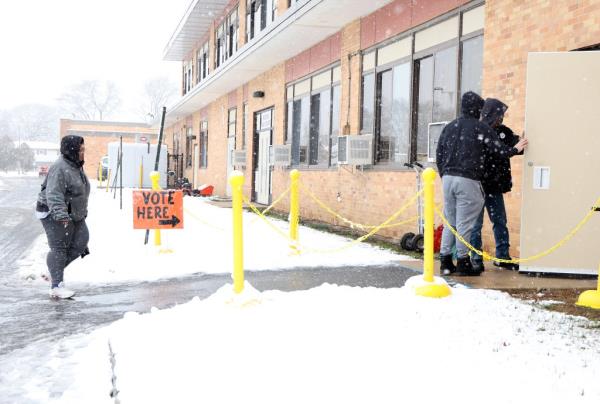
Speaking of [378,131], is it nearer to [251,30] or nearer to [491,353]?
[491,353]

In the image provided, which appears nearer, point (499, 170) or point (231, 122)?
point (499, 170)

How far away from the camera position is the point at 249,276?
764 cm

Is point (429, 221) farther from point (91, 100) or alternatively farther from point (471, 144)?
point (91, 100)

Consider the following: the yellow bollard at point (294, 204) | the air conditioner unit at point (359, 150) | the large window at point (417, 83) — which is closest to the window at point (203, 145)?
the large window at point (417, 83)

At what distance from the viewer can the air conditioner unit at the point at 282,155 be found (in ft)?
56.6

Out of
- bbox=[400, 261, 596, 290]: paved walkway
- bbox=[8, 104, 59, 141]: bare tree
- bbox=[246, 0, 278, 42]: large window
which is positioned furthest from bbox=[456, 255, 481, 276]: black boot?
bbox=[8, 104, 59, 141]: bare tree

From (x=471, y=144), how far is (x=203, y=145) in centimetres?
2483

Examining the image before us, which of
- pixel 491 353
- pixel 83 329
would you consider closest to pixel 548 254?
pixel 491 353

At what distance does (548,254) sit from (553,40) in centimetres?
256

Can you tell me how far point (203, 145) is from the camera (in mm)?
30703

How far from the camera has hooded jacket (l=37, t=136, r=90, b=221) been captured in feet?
20.7

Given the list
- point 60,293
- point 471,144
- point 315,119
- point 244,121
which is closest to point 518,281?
point 471,144

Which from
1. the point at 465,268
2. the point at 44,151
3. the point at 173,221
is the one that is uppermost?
the point at 44,151

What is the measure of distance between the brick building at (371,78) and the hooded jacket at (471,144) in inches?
52.2
